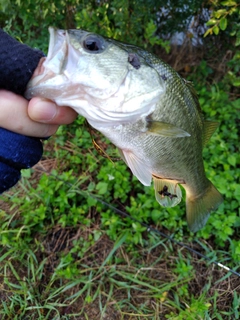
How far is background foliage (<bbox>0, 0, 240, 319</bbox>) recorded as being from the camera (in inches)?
77.6

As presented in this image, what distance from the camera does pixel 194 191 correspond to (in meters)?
1.67

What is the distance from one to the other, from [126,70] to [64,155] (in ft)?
5.15

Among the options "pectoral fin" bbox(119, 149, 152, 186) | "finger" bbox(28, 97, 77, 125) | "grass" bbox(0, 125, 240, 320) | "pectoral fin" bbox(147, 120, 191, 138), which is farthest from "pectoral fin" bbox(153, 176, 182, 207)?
"grass" bbox(0, 125, 240, 320)

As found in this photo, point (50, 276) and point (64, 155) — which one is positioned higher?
point (64, 155)

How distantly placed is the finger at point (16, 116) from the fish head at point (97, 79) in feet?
0.13

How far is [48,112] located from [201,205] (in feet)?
3.52

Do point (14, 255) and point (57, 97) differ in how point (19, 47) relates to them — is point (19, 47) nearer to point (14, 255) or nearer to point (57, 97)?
point (57, 97)

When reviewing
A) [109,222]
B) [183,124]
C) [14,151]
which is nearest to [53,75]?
[14,151]

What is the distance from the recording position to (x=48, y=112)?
1.02 meters

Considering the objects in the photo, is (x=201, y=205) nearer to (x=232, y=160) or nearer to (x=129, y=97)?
(x=232, y=160)

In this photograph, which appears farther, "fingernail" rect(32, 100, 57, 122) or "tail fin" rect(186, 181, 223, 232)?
"tail fin" rect(186, 181, 223, 232)

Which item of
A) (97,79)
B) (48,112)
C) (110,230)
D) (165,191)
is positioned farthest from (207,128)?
(110,230)

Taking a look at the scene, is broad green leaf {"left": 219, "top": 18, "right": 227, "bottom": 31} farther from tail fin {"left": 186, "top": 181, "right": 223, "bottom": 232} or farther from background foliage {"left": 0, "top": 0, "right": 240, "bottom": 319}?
tail fin {"left": 186, "top": 181, "right": 223, "bottom": 232}

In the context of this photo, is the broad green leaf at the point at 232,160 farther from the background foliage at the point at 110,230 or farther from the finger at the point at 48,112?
the finger at the point at 48,112
